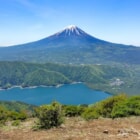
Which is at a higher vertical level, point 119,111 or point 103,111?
point 119,111

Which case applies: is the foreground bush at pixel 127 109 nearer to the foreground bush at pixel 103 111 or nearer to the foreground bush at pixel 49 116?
the foreground bush at pixel 103 111

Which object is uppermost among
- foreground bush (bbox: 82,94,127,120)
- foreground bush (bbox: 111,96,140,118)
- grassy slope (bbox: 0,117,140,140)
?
grassy slope (bbox: 0,117,140,140)

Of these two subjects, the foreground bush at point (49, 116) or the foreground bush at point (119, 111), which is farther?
the foreground bush at point (119, 111)

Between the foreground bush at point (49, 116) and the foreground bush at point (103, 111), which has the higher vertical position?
the foreground bush at point (49, 116)

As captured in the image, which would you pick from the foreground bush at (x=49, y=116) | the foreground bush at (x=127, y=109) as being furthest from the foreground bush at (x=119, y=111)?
the foreground bush at (x=49, y=116)

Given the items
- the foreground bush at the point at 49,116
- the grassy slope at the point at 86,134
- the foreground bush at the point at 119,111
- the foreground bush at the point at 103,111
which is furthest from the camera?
the foreground bush at the point at 119,111

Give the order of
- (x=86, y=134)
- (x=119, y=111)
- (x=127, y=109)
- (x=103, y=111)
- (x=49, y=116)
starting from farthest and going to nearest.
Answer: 1. (x=103, y=111)
2. (x=127, y=109)
3. (x=119, y=111)
4. (x=49, y=116)
5. (x=86, y=134)

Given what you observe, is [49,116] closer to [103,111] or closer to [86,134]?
[86,134]

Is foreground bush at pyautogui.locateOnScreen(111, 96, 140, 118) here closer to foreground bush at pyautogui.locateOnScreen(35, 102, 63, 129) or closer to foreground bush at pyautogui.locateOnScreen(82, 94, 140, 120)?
foreground bush at pyautogui.locateOnScreen(82, 94, 140, 120)

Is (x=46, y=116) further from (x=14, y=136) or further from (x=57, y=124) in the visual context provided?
(x=14, y=136)

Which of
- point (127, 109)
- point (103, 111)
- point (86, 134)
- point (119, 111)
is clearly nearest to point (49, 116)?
point (86, 134)

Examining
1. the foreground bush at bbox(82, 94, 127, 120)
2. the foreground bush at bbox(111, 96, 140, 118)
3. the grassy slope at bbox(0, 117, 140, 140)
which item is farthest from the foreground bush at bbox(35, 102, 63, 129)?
the foreground bush at bbox(111, 96, 140, 118)

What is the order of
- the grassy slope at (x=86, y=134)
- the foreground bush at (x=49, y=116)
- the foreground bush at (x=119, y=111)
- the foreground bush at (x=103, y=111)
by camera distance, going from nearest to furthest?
1. the grassy slope at (x=86, y=134)
2. the foreground bush at (x=49, y=116)
3. the foreground bush at (x=103, y=111)
4. the foreground bush at (x=119, y=111)
